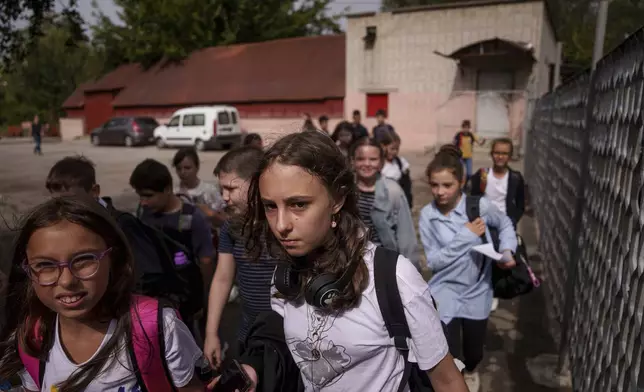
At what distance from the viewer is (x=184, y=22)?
3084 centimetres

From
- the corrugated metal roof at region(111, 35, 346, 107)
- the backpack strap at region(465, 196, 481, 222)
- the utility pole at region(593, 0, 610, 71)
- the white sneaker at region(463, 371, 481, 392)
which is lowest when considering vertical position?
the white sneaker at region(463, 371, 481, 392)

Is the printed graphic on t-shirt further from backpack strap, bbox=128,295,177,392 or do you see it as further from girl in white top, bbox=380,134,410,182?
girl in white top, bbox=380,134,410,182

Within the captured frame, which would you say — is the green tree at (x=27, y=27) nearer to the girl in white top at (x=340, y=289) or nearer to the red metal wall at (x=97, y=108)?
the girl in white top at (x=340, y=289)

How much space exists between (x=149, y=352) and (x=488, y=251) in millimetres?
1904

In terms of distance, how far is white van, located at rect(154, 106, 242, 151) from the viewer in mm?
21453

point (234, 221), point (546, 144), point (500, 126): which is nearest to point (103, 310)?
point (234, 221)

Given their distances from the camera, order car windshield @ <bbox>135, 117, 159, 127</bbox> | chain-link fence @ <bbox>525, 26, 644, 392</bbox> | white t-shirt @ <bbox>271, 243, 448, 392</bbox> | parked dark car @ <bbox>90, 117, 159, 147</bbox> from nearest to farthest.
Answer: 1. white t-shirt @ <bbox>271, 243, 448, 392</bbox>
2. chain-link fence @ <bbox>525, 26, 644, 392</bbox>
3. parked dark car @ <bbox>90, 117, 159, 147</bbox>
4. car windshield @ <bbox>135, 117, 159, 127</bbox>

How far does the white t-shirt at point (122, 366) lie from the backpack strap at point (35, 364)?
0.06 ft

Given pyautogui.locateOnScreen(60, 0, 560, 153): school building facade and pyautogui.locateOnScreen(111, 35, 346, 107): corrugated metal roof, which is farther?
pyautogui.locateOnScreen(111, 35, 346, 107): corrugated metal roof

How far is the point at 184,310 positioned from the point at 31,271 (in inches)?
59.9

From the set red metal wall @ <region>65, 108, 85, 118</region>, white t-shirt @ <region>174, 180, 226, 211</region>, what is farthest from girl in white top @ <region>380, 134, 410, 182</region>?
red metal wall @ <region>65, 108, 85, 118</region>

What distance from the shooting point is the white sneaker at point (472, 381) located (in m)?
3.29

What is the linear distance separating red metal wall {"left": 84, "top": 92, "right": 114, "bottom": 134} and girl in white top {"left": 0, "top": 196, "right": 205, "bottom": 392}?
33371 mm

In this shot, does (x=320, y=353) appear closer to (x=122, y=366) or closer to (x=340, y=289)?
(x=340, y=289)
